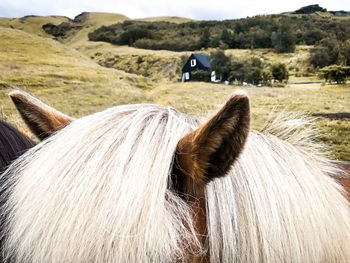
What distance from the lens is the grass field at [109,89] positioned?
27844 millimetres

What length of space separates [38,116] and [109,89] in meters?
44.4

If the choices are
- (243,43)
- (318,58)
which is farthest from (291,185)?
(243,43)

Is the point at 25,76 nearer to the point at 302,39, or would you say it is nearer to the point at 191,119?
the point at 191,119

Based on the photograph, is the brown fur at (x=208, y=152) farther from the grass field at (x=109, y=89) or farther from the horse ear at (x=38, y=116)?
the grass field at (x=109, y=89)

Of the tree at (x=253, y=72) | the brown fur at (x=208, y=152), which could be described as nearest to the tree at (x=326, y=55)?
the tree at (x=253, y=72)

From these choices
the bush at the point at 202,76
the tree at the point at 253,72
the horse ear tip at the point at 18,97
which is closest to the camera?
the horse ear tip at the point at 18,97

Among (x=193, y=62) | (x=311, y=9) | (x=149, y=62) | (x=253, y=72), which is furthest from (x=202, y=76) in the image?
(x=311, y=9)

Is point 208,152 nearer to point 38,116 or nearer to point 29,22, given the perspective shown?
point 38,116

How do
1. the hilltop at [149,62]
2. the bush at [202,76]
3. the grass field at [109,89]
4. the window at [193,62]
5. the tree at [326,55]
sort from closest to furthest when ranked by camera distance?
the grass field at [109,89], the hilltop at [149,62], the bush at [202,76], the tree at [326,55], the window at [193,62]

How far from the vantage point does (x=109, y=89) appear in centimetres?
4525

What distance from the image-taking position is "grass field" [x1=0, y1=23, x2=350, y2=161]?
91.4 ft

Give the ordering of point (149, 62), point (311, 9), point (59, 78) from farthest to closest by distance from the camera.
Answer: point (311, 9)
point (149, 62)
point (59, 78)

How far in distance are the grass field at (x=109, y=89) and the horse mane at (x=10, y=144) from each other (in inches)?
454

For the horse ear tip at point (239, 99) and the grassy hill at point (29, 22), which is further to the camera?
the grassy hill at point (29, 22)
